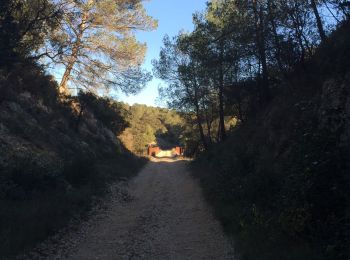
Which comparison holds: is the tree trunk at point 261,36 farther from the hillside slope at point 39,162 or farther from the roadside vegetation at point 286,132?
the hillside slope at point 39,162

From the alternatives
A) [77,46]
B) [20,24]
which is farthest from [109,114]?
[20,24]

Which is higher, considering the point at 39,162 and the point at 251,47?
the point at 251,47

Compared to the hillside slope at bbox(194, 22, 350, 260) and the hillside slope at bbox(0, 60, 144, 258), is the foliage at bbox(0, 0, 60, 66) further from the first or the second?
the hillside slope at bbox(194, 22, 350, 260)

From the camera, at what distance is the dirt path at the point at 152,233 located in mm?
8672

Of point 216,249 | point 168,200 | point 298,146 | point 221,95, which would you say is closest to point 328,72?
point 298,146

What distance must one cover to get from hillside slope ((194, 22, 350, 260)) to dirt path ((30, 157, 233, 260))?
1.85 ft

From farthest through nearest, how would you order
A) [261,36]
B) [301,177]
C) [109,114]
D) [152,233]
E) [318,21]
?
[109,114]
[261,36]
[318,21]
[152,233]
[301,177]

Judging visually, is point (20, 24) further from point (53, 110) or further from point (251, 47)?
point (53, 110)

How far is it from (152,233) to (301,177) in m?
4.18

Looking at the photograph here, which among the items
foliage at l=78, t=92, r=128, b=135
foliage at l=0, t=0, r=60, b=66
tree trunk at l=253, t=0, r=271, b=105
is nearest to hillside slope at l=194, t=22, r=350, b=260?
tree trunk at l=253, t=0, r=271, b=105

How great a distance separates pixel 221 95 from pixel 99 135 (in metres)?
11.5

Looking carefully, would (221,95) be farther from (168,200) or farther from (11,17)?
(11,17)

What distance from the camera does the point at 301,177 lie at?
8461mm

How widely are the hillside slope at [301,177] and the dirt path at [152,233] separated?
565mm
